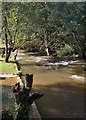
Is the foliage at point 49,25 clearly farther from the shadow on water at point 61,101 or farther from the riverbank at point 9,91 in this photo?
the shadow on water at point 61,101

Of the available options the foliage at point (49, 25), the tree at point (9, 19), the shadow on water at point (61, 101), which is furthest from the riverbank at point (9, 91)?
the foliage at point (49, 25)

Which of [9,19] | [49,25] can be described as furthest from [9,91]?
[49,25]

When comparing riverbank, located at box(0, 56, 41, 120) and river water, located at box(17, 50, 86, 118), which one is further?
river water, located at box(17, 50, 86, 118)

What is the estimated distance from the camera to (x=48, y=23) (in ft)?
63.2

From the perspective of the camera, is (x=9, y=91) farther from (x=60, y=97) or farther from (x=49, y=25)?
(x=49, y=25)

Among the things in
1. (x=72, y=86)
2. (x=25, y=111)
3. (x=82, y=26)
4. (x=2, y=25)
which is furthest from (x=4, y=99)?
(x=82, y=26)

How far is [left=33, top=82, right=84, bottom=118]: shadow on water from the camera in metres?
5.69

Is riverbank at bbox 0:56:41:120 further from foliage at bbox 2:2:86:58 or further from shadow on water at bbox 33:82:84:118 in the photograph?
foliage at bbox 2:2:86:58

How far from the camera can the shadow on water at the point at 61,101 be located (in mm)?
5688

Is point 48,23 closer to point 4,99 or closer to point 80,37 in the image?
point 80,37

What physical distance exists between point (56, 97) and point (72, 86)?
5.78 feet

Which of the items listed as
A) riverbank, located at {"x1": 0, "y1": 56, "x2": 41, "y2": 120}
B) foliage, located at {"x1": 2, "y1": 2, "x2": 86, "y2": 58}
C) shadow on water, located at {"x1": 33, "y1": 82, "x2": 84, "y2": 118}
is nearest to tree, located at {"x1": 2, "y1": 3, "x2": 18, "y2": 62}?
foliage, located at {"x1": 2, "y1": 2, "x2": 86, "y2": 58}

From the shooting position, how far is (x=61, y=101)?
673cm

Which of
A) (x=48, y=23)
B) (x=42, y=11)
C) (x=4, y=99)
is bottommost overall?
(x=4, y=99)
